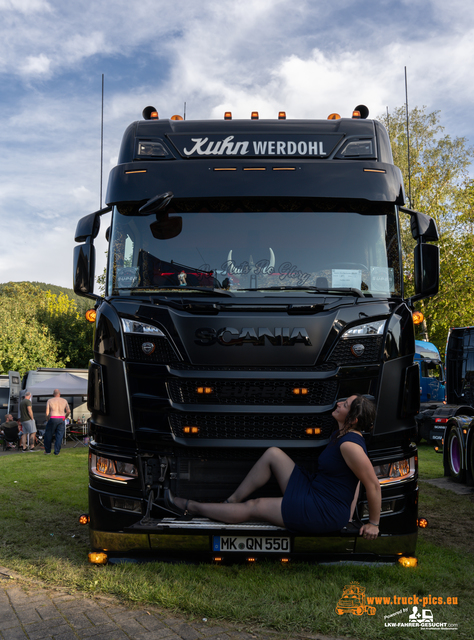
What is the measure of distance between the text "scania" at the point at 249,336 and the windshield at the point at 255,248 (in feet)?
1.50

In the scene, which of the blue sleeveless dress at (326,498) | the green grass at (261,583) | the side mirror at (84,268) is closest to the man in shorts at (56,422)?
the green grass at (261,583)

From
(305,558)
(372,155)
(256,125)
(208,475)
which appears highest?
(256,125)

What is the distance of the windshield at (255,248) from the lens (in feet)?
15.3

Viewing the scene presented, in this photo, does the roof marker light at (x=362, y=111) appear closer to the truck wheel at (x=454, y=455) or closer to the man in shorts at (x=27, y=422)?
the truck wheel at (x=454, y=455)

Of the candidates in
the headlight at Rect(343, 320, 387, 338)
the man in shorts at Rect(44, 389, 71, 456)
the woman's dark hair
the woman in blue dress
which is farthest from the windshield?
the man in shorts at Rect(44, 389, 71, 456)

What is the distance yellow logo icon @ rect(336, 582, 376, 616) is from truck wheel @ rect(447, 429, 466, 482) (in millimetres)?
6653

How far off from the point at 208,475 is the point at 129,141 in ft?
9.82

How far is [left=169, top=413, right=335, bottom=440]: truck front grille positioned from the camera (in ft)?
14.0

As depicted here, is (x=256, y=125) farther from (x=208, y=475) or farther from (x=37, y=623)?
(x=37, y=623)

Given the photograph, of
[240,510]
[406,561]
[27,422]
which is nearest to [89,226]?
[240,510]

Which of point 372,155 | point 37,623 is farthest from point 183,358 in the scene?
point 372,155

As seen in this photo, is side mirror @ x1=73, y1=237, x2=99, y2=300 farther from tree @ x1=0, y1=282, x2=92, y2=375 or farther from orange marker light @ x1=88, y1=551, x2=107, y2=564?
tree @ x1=0, y1=282, x2=92, y2=375

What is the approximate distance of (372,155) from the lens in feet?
16.3

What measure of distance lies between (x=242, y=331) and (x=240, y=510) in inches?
52.8
